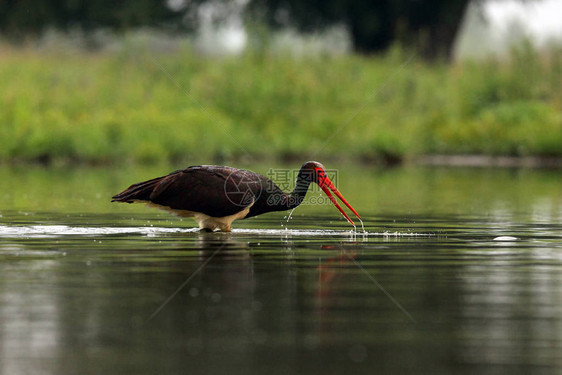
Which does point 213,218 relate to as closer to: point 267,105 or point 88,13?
point 267,105

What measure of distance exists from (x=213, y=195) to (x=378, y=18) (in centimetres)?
3072

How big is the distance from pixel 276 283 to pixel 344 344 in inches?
99.4

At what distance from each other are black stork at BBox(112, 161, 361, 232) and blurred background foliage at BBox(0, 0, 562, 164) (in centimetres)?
1758

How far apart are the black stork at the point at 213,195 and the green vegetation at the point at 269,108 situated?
57.7ft

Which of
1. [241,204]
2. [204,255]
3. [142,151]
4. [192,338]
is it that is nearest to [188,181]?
[241,204]

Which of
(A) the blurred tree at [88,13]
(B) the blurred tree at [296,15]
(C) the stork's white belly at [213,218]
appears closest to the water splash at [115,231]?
(C) the stork's white belly at [213,218]

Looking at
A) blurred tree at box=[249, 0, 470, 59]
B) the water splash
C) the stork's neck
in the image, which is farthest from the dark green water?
blurred tree at box=[249, 0, 470, 59]

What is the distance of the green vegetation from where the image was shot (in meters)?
32.5

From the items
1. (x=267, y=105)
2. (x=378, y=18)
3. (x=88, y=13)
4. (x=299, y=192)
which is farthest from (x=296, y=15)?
(x=299, y=192)

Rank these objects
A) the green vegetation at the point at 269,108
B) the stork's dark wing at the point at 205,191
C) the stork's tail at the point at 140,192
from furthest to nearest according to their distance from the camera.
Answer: the green vegetation at the point at 269,108
the stork's tail at the point at 140,192
the stork's dark wing at the point at 205,191

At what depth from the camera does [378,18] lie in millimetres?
43906

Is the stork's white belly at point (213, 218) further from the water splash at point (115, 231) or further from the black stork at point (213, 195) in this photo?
the water splash at point (115, 231)

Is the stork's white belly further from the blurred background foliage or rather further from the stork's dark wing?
the blurred background foliage

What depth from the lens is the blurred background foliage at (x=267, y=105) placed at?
32.5m
